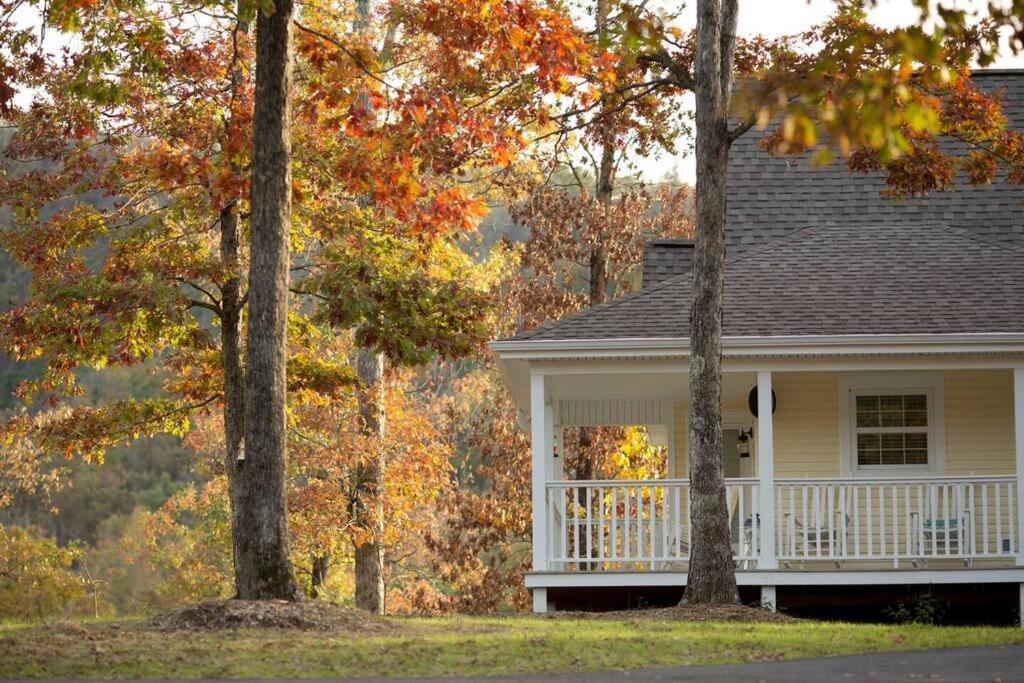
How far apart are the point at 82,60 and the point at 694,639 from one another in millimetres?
8648

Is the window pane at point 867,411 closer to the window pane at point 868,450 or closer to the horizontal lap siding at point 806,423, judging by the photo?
the window pane at point 868,450

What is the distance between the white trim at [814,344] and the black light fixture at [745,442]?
3452 millimetres

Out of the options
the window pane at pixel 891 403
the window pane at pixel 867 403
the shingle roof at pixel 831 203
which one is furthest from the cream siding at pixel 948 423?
the shingle roof at pixel 831 203

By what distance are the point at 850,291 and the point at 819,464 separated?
2.40m

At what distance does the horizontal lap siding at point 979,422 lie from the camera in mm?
18688

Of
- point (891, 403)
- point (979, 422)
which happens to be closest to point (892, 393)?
point (891, 403)

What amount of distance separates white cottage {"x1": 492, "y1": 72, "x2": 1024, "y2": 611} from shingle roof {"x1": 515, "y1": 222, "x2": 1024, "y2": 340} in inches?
1.4

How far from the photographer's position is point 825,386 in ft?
63.0

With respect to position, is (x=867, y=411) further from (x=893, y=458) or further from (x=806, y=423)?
(x=806, y=423)

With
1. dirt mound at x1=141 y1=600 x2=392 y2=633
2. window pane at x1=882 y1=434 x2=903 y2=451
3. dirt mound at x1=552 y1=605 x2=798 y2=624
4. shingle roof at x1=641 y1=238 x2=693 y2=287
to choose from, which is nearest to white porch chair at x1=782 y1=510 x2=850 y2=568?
window pane at x1=882 y1=434 x2=903 y2=451

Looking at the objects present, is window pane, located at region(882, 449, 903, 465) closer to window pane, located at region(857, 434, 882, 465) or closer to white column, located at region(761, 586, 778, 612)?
window pane, located at region(857, 434, 882, 465)

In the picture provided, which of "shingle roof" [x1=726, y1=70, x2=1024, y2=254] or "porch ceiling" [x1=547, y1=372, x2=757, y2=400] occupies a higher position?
"shingle roof" [x1=726, y1=70, x2=1024, y2=254]

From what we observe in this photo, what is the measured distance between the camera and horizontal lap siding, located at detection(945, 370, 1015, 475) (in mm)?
18688

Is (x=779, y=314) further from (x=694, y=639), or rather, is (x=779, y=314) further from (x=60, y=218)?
(x=60, y=218)
